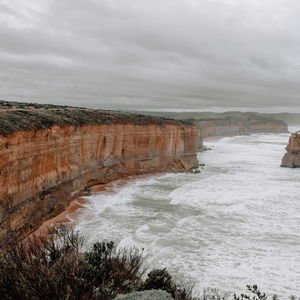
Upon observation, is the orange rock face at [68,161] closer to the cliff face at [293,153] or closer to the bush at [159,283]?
the bush at [159,283]

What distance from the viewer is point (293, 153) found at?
40.1 meters

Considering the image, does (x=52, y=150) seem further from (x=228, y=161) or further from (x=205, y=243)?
(x=228, y=161)

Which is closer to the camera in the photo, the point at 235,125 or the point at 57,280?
the point at 57,280

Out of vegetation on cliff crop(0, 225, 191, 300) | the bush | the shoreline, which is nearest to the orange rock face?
the shoreline

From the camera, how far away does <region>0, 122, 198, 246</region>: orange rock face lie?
51.2ft

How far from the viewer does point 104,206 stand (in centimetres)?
2178

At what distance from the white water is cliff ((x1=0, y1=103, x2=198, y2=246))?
2222mm

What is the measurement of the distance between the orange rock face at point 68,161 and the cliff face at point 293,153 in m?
10.9

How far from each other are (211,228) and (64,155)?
34.6ft

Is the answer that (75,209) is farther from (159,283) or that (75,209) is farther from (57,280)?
(57,280)

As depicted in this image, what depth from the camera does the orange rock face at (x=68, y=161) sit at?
15594 millimetres

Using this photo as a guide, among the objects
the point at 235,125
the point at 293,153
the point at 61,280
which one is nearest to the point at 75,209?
the point at 61,280

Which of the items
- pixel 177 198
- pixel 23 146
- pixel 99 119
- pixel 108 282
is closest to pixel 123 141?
pixel 99 119

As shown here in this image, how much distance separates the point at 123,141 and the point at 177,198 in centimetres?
1113
